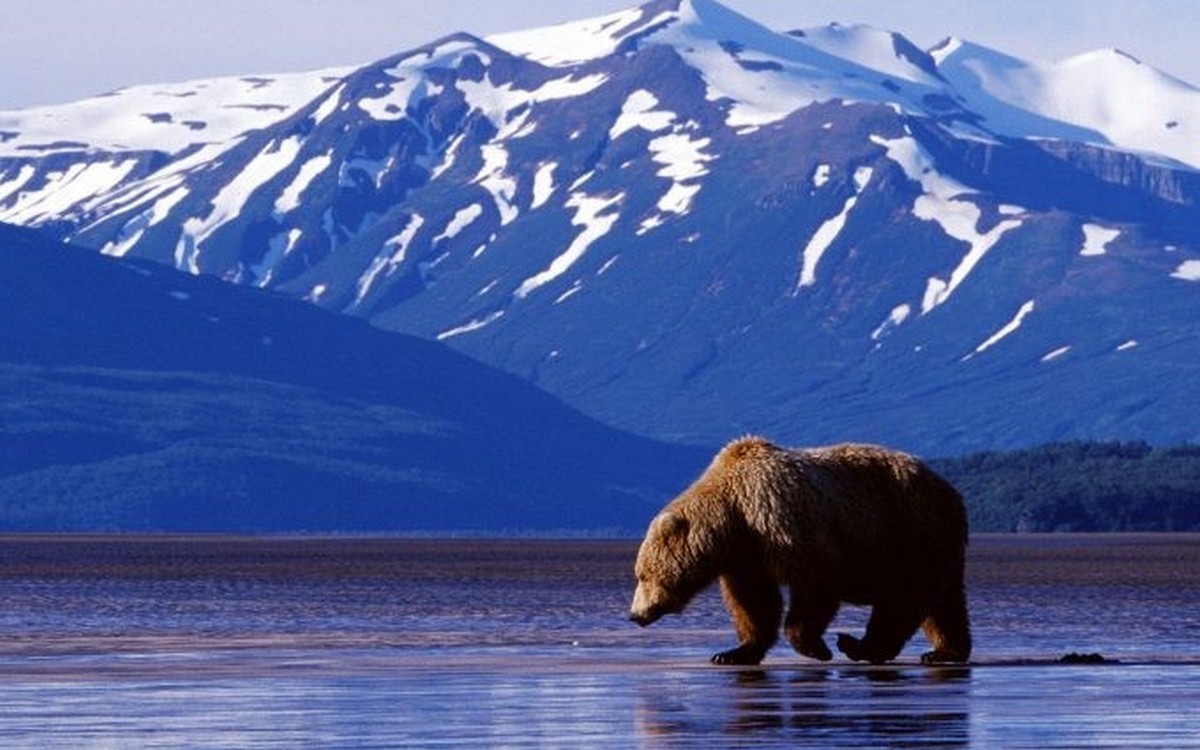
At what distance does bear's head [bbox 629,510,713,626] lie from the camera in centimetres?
4525

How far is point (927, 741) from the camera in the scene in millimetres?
31766

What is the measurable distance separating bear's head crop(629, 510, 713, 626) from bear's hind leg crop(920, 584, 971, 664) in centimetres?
317

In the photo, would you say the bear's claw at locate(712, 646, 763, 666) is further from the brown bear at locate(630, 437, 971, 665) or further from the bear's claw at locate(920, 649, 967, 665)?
the bear's claw at locate(920, 649, 967, 665)

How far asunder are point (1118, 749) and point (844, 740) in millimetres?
2653

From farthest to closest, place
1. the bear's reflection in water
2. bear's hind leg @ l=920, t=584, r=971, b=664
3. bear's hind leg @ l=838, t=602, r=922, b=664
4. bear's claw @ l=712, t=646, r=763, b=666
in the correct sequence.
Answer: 1. bear's hind leg @ l=920, t=584, r=971, b=664
2. bear's hind leg @ l=838, t=602, r=922, b=664
3. bear's claw @ l=712, t=646, r=763, b=666
4. the bear's reflection in water

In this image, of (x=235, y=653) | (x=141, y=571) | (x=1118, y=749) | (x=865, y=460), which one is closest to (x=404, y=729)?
(x=1118, y=749)

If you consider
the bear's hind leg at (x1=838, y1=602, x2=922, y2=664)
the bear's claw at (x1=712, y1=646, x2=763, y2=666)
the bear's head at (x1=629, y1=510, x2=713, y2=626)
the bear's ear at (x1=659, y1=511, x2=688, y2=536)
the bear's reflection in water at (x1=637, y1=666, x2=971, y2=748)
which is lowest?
the bear's reflection in water at (x1=637, y1=666, x2=971, y2=748)

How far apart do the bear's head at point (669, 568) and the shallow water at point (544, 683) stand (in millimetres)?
905

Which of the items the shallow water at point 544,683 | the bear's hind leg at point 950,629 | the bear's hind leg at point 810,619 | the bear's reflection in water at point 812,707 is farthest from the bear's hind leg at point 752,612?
the bear's hind leg at point 950,629

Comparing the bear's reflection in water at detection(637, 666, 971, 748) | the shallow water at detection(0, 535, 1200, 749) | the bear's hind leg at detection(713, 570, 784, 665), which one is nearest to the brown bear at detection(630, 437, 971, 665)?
the bear's hind leg at detection(713, 570, 784, 665)

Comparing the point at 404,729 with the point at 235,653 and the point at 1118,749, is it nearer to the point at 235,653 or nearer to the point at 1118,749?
the point at 1118,749

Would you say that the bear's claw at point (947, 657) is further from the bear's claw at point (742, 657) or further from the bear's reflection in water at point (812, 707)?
the bear's claw at point (742, 657)

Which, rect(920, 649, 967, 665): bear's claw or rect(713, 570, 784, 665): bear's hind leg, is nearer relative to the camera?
rect(713, 570, 784, 665): bear's hind leg

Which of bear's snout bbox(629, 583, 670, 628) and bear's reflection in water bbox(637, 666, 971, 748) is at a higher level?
bear's snout bbox(629, 583, 670, 628)
